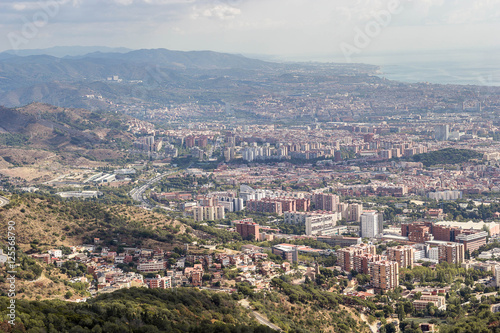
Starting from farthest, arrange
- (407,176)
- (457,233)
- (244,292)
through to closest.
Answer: (407,176) < (457,233) < (244,292)

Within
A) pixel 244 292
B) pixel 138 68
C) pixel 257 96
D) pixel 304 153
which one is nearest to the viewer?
pixel 244 292

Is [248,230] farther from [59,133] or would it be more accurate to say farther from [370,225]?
[59,133]

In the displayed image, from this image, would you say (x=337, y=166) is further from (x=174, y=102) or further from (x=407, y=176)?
(x=174, y=102)

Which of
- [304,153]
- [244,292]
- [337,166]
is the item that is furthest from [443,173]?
[244,292]

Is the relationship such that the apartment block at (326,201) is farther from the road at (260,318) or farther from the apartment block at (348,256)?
the road at (260,318)

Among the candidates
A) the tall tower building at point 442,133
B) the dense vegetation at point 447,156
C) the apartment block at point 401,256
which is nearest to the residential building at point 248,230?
the apartment block at point 401,256

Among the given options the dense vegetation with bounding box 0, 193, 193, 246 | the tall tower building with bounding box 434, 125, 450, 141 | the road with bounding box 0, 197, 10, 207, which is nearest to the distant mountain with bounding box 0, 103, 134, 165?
the dense vegetation with bounding box 0, 193, 193, 246
